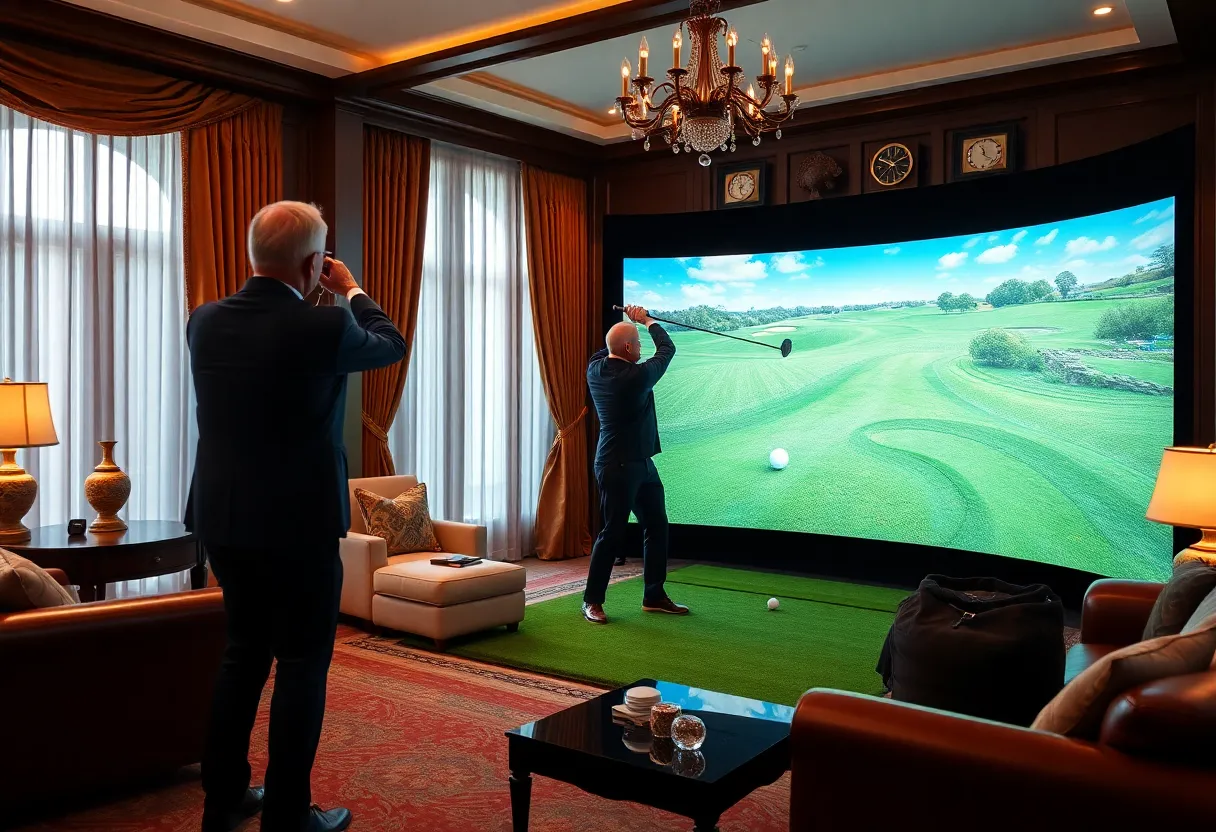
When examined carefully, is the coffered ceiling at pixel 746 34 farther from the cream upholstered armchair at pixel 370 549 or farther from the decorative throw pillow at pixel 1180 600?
the decorative throw pillow at pixel 1180 600

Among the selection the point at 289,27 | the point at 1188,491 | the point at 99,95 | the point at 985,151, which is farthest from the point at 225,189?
the point at 1188,491

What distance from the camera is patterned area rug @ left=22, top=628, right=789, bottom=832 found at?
2873 millimetres

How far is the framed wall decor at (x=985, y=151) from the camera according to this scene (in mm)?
6113

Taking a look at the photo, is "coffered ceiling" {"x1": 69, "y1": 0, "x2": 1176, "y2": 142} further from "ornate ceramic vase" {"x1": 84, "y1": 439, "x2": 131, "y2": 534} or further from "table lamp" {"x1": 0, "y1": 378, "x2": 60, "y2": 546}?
"ornate ceramic vase" {"x1": 84, "y1": 439, "x2": 131, "y2": 534}

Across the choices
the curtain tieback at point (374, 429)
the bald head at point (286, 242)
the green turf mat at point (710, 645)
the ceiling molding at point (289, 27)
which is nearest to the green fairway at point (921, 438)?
the green turf mat at point (710, 645)

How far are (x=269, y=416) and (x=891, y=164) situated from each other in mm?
5294

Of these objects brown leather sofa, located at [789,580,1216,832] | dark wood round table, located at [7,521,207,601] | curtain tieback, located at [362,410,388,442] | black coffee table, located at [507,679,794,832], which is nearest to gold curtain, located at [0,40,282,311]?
curtain tieback, located at [362,410,388,442]

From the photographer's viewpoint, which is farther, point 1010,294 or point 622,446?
point 1010,294

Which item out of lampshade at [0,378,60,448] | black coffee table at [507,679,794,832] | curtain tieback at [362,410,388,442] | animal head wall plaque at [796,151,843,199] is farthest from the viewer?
animal head wall plaque at [796,151,843,199]

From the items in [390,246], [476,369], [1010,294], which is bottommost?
[476,369]

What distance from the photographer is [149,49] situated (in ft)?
16.7

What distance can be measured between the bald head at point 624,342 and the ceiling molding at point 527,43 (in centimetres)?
149

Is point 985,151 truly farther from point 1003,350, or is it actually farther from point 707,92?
point 707,92

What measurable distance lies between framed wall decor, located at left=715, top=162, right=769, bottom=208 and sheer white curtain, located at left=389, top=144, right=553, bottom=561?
4.88 feet
